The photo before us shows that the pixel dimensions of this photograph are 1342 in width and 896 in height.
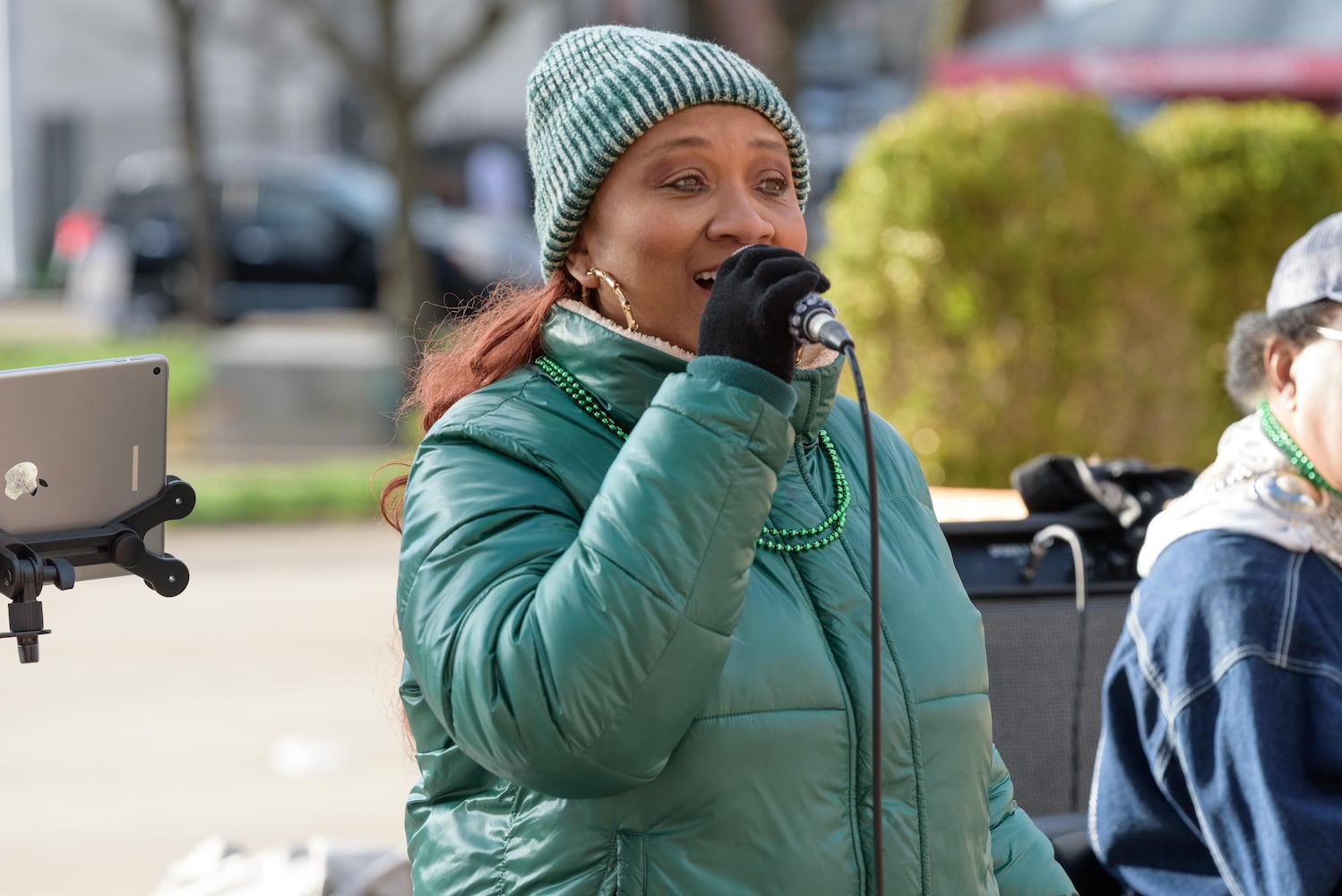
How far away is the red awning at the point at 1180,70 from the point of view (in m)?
13.8

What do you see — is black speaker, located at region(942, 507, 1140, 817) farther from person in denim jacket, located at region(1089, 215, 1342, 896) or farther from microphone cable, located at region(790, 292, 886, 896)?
microphone cable, located at region(790, 292, 886, 896)

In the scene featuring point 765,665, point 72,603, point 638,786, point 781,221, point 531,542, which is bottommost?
point 72,603

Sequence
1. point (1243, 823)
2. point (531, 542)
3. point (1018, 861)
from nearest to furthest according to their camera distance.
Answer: point (531, 542), point (1018, 861), point (1243, 823)

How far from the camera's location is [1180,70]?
45.8 feet

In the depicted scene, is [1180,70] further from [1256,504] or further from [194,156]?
[1256,504]

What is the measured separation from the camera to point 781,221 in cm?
204

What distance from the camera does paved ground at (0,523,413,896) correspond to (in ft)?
18.1

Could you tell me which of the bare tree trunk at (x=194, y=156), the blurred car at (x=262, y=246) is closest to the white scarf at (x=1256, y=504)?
the bare tree trunk at (x=194, y=156)

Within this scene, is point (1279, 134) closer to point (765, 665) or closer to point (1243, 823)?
point (1243, 823)

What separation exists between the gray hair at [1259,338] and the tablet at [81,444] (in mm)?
1721

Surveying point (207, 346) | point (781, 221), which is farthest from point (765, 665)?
point (207, 346)

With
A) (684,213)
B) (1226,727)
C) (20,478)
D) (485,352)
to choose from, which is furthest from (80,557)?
(1226,727)

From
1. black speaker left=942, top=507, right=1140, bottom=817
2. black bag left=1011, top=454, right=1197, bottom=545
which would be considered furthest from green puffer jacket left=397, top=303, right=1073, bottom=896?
black bag left=1011, top=454, right=1197, bottom=545

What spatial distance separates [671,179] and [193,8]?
17.9m
